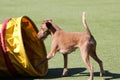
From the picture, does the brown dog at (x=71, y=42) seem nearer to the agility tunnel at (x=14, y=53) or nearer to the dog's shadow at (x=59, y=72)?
the dog's shadow at (x=59, y=72)

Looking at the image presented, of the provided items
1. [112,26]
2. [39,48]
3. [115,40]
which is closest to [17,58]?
[39,48]

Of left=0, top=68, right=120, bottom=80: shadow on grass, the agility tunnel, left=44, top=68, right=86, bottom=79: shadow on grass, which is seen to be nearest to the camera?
the agility tunnel

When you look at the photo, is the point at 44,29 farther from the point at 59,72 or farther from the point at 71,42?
the point at 59,72

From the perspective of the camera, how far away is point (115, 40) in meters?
9.66

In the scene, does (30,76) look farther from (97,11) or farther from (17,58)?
(97,11)

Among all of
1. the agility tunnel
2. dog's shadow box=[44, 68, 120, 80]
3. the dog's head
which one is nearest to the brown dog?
the dog's head

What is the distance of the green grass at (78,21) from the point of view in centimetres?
739

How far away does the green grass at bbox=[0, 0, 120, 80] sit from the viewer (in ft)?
24.2

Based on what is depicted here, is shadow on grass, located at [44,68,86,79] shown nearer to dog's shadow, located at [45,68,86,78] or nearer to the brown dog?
dog's shadow, located at [45,68,86,78]

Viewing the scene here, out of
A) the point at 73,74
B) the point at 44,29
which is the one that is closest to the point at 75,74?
the point at 73,74

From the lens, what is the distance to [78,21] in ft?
41.6

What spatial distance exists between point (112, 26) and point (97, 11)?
3.12 metres

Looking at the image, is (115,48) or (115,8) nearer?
(115,48)

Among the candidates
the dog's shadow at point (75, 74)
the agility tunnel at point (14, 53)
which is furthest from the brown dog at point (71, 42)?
the agility tunnel at point (14, 53)
